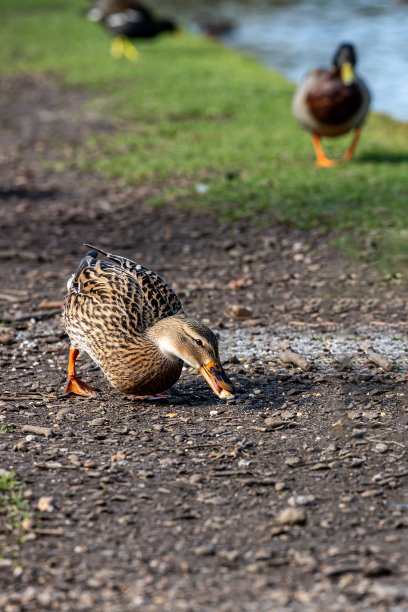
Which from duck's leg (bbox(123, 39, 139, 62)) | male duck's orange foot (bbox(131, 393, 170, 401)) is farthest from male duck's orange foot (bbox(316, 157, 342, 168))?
duck's leg (bbox(123, 39, 139, 62))

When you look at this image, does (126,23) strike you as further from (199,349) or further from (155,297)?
(199,349)

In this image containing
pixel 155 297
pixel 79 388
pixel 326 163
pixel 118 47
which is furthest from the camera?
pixel 118 47

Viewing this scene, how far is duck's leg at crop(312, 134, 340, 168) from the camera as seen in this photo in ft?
29.2

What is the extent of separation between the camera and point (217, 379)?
3.72 m

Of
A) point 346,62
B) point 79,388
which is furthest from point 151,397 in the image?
point 346,62

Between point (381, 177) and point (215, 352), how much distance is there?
514 cm

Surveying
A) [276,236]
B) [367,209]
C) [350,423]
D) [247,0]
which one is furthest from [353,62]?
[247,0]

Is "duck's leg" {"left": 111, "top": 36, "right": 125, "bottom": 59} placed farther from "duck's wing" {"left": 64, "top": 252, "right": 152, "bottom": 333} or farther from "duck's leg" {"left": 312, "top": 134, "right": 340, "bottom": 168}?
"duck's wing" {"left": 64, "top": 252, "right": 152, "bottom": 333}

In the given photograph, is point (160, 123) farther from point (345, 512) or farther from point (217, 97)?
point (345, 512)

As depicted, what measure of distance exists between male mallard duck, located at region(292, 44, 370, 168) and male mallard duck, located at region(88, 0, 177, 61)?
857 cm

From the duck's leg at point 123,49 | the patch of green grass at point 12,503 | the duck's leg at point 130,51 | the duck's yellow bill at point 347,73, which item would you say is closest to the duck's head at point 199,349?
the patch of green grass at point 12,503

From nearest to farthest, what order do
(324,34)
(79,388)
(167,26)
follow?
(79,388) → (167,26) → (324,34)

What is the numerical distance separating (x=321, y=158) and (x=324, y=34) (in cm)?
1366

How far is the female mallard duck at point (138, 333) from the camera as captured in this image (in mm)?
3734
